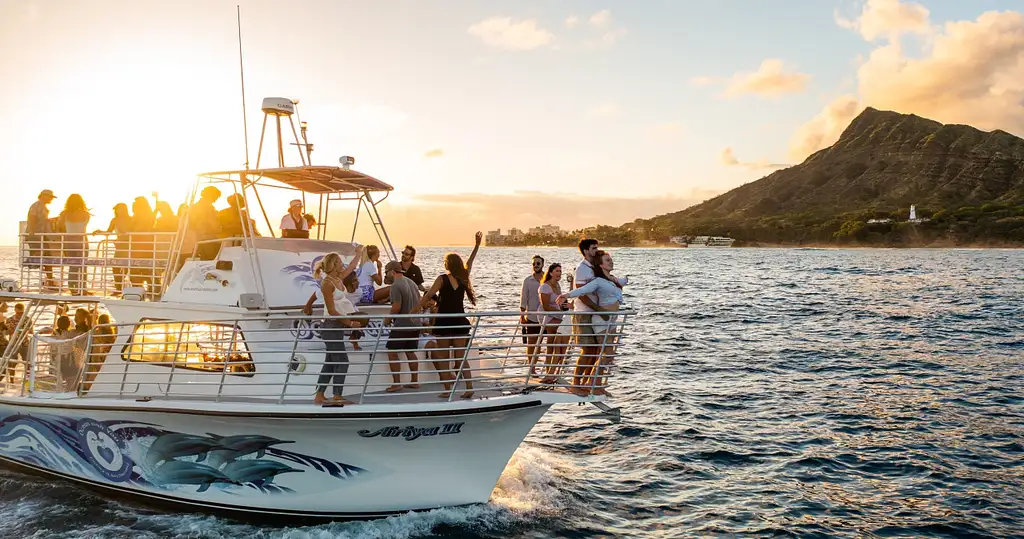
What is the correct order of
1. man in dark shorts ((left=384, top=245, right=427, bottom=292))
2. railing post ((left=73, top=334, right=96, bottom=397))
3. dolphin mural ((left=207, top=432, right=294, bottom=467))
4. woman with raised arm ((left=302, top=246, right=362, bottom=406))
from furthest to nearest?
1. man in dark shorts ((left=384, top=245, right=427, bottom=292))
2. railing post ((left=73, top=334, right=96, bottom=397))
3. dolphin mural ((left=207, top=432, right=294, bottom=467))
4. woman with raised arm ((left=302, top=246, right=362, bottom=406))

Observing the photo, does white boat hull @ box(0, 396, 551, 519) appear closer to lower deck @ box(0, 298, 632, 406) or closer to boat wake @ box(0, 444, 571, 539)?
boat wake @ box(0, 444, 571, 539)

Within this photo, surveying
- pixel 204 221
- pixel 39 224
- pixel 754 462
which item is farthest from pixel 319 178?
pixel 754 462

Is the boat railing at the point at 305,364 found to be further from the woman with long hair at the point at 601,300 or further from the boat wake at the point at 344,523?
the boat wake at the point at 344,523

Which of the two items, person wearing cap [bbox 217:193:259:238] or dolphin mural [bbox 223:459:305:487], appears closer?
dolphin mural [bbox 223:459:305:487]

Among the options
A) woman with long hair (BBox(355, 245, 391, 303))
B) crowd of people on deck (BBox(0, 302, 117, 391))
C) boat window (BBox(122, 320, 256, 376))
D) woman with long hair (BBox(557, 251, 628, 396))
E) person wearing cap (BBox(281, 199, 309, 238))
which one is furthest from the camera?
person wearing cap (BBox(281, 199, 309, 238))

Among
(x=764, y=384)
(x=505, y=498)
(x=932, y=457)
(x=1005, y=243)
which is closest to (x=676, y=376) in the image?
(x=764, y=384)

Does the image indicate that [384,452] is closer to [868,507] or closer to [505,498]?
[505,498]

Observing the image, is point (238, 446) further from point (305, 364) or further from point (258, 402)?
point (305, 364)

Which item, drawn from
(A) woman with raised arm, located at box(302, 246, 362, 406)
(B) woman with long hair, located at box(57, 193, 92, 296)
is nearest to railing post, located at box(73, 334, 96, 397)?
(B) woman with long hair, located at box(57, 193, 92, 296)

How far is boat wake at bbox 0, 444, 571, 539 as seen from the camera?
811cm

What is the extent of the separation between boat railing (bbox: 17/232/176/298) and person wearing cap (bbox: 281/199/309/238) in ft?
4.99

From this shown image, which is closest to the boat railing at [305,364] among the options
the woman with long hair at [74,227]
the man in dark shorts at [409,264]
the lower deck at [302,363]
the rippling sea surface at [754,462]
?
the lower deck at [302,363]

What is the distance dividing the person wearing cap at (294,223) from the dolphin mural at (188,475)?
339 cm

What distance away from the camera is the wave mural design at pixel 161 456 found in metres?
8.10
